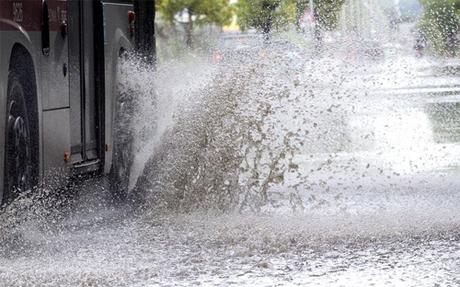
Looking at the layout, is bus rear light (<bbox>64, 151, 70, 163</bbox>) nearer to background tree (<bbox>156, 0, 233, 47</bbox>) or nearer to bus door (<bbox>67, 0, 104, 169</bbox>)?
bus door (<bbox>67, 0, 104, 169</bbox>)

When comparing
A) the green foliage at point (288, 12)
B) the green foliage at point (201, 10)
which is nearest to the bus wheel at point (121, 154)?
the green foliage at point (288, 12)

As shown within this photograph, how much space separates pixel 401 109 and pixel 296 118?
17.3 feet

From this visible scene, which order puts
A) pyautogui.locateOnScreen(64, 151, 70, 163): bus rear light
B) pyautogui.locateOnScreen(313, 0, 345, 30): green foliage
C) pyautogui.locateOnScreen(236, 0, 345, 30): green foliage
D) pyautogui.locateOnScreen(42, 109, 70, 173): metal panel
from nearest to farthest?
pyautogui.locateOnScreen(42, 109, 70, 173): metal panel
pyautogui.locateOnScreen(64, 151, 70, 163): bus rear light
pyautogui.locateOnScreen(313, 0, 345, 30): green foliage
pyautogui.locateOnScreen(236, 0, 345, 30): green foliage

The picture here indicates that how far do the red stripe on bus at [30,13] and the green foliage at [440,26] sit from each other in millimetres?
9939

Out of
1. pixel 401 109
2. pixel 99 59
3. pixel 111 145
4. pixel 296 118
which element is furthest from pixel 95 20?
pixel 401 109

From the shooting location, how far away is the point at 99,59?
10891 mm

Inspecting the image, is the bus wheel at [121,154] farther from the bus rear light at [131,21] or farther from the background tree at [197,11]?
the background tree at [197,11]

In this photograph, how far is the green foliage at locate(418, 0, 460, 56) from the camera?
64.0 feet

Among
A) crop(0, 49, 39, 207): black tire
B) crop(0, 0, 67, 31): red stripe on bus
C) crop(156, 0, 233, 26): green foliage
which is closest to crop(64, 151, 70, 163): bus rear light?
crop(0, 49, 39, 207): black tire

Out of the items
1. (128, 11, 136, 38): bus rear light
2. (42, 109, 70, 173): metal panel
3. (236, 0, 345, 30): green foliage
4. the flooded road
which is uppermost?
(128, 11, 136, 38): bus rear light

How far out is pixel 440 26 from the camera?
72.3ft

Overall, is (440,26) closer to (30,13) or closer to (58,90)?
(58,90)

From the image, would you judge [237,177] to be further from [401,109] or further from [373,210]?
[401,109]

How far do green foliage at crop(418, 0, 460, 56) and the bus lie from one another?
327 inches
